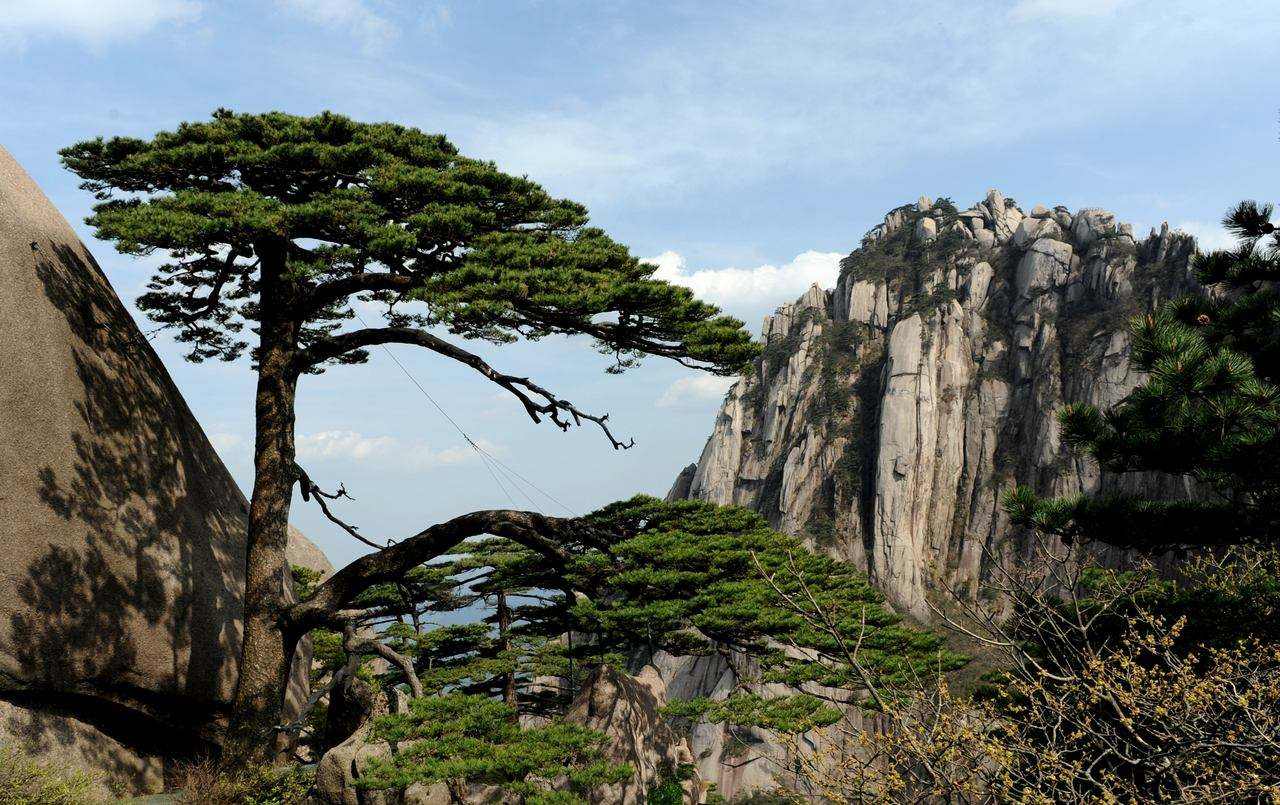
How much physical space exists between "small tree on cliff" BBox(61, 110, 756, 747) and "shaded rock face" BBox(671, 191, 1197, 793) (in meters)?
50.7

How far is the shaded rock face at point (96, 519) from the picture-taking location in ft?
35.0

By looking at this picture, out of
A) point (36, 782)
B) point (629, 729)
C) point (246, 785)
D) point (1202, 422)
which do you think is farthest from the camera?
point (629, 729)

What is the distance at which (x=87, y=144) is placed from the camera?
1180 centimetres

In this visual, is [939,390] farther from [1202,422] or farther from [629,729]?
[629,729]

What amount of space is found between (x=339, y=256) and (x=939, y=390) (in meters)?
67.3

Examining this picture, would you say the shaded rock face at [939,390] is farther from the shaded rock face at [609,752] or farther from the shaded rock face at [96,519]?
the shaded rock face at [96,519]

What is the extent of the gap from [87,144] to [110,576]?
5635 mm

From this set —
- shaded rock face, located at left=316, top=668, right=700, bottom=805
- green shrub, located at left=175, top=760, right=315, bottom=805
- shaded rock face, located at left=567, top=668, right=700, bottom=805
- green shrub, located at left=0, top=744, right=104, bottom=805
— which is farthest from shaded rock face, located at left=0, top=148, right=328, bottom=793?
shaded rock face, located at left=567, top=668, right=700, bottom=805

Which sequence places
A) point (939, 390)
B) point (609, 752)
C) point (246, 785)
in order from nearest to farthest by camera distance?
point (246, 785), point (609, 752), point (939, 390)

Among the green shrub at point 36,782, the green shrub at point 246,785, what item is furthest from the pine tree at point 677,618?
the green shrub at point 36,782

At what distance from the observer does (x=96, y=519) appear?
→ 37.1 feet

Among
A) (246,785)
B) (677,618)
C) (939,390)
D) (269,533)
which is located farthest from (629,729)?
(939,390)

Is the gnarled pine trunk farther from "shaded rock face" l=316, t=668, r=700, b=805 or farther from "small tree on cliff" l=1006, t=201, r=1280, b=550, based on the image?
"small tree on cliff" l=1006, t=201, r=1280, b=550

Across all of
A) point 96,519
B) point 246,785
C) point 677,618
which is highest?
point 96,519
